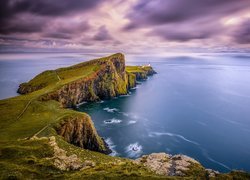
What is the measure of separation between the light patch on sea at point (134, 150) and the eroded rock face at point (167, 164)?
3351 cm

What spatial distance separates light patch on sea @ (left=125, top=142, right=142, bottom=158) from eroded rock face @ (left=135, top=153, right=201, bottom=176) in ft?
110

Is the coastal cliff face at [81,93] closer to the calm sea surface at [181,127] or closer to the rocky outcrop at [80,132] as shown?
the rocky outcrop at [80,132]

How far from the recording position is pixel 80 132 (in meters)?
75.5

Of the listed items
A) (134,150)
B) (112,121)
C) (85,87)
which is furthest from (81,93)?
(134,150)

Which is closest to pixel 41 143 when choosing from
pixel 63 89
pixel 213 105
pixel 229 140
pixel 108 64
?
pixel 229 140

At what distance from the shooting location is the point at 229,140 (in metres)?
92.8

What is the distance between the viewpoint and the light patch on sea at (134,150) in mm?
78312

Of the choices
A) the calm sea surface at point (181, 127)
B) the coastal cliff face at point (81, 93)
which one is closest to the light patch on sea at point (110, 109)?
the calm sea surface at point (181, 127)

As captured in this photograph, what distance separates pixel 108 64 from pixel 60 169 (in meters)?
168

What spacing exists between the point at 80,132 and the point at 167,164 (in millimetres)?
41910

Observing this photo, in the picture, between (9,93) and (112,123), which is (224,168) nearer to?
(112,123)

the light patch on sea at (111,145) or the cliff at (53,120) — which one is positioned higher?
the cliff at (53,120)

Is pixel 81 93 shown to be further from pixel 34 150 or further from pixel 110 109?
pixel 34 150

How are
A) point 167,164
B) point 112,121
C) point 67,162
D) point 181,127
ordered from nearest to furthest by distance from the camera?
point 67,162
point 167,164
point 181,127
point 112,121
